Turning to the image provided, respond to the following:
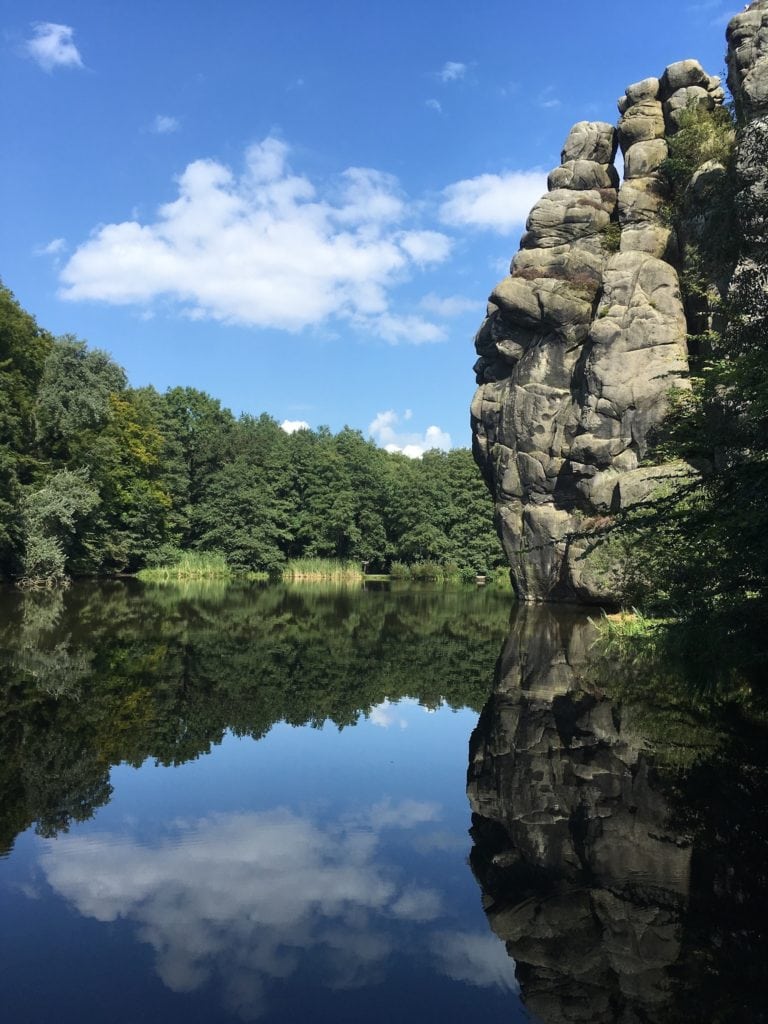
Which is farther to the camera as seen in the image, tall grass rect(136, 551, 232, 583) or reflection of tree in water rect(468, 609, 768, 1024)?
tall grass rect(136, 551, 232, 583)

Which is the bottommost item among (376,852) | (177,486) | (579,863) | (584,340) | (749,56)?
(376,852)

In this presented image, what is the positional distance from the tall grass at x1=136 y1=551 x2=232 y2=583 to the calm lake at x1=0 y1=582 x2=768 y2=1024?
37785 millimetres

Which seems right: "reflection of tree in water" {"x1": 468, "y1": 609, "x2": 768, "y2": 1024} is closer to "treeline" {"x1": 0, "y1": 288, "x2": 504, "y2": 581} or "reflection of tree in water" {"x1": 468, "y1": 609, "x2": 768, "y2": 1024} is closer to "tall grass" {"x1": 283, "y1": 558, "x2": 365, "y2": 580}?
"treeline" {"x1": 0, "y1": 288, "x2": 504, "y2": 581}

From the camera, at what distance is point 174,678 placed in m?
13.9

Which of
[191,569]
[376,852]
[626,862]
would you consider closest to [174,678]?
[376,852]

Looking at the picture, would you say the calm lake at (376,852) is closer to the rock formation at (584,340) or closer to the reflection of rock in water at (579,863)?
the reflection of rock in water at (579,863)

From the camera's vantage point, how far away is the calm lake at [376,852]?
431cm

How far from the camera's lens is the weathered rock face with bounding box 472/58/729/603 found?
33.6 meters

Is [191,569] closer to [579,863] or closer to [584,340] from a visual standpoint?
[584,340]

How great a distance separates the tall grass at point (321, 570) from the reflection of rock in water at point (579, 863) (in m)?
48.5

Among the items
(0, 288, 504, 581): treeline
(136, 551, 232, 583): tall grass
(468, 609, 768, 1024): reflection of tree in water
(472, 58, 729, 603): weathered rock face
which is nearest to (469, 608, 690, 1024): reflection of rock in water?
(468, 609, 768, 1024): reflection of tree in water

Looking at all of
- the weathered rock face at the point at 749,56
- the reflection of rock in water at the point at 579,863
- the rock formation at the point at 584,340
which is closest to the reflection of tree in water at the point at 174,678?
the reflection of rock in water at the point at 579,863

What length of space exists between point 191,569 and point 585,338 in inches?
1273

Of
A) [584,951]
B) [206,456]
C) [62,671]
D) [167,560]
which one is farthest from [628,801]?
[206,456]
